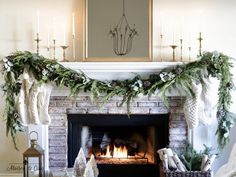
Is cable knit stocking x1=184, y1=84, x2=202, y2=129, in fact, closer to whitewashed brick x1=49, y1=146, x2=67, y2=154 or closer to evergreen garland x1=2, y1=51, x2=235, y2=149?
evergreen garland x1=2, y1=51, x2=235, y2=149

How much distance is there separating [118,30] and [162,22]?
45cm

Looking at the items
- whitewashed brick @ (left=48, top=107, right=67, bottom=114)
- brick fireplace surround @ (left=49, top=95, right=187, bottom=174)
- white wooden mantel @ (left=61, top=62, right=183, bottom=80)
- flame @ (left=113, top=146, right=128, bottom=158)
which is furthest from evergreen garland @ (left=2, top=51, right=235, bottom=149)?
flame @ (left=113, top=146, right=128, bottom=158)

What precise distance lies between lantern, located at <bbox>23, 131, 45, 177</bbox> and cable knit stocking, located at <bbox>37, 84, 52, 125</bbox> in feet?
0.81

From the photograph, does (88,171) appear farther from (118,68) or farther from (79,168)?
(118,68)

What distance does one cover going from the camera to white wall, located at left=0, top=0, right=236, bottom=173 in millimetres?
3844

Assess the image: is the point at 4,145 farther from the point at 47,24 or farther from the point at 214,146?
the point at 214,146

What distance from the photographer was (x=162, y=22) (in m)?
3.85

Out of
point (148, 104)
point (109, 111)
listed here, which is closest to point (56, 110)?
point (109, 111)

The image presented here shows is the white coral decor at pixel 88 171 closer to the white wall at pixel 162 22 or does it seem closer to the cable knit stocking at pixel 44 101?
the cable knit stocking at pixel 44 101

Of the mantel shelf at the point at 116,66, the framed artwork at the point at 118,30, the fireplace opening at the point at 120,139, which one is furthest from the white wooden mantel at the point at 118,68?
the fireplace opening at the point at 120,139

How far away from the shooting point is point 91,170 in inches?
135

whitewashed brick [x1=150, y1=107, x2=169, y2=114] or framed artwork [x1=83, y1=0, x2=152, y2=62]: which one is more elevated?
framed artwork [x1=83, y1=0, x2=152, y2=62]

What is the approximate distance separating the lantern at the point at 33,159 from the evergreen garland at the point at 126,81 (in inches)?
9.4

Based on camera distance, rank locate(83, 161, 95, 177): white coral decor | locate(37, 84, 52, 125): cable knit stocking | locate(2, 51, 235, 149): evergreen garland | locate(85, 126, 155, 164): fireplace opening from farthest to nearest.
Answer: locate(85, 126, 155, 164): fireplace opening → locate(37, 84, 52, 125): cable knit stocking → locate(2, 51, 235, 149): evergreen garland → locate(83, 161, 95, 177): white coral decor
